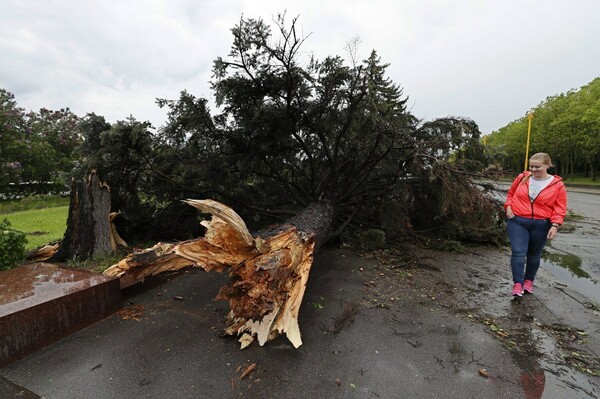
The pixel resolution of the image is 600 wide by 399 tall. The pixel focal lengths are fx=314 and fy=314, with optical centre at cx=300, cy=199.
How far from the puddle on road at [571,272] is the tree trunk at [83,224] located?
636 cm

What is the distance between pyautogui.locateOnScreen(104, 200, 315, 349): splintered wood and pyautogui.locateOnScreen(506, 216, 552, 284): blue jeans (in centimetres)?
236

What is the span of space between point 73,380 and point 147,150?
10.8ft

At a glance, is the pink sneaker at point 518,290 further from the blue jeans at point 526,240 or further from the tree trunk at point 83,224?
the tree trunk at point 83,224

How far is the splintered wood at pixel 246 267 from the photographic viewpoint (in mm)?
2424

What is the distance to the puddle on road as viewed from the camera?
3918 mm

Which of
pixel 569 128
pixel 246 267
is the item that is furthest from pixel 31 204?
pixel 569 128

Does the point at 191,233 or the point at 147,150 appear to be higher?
the point at 147,150

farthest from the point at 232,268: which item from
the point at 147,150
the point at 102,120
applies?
the point at 102,120

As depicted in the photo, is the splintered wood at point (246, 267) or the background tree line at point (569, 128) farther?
the background tree line at point (569, 128)

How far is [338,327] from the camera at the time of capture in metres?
2.80

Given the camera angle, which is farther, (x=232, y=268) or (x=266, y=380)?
(x=232, y=268)

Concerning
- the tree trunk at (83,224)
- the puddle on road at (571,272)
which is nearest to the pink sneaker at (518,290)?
the puddle on road at (571,272)

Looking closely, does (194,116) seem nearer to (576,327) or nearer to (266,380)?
(266,380)

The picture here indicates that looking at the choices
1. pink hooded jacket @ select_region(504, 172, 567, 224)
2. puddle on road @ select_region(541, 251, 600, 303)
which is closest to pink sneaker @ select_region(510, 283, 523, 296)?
pink hooded jacket @ select_region(504, 172, 567, 224)
